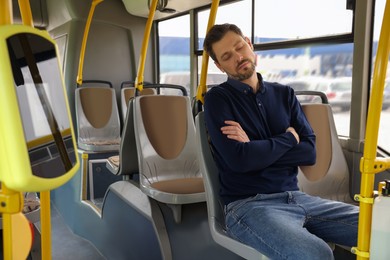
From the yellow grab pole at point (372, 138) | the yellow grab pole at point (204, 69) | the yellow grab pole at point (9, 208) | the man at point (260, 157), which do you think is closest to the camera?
the yellow grab pole at point (9, 208)

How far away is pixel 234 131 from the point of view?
163cm

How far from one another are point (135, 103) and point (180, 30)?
127 inches

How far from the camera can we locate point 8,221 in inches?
29.5

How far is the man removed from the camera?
5.03ft

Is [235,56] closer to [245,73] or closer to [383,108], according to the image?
[245,73]

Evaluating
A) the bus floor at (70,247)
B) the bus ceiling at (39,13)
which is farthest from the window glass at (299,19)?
the bus ceiling at (39,13)

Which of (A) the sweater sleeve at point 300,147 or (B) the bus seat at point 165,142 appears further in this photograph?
(B) the bus seat at point 165,142

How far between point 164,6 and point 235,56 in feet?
10.4

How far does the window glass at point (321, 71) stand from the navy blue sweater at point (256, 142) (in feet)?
4.76

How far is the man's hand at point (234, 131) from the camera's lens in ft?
5.33

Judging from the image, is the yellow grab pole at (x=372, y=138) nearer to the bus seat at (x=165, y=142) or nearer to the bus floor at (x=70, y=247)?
the bus seat at (x=165, y=142)

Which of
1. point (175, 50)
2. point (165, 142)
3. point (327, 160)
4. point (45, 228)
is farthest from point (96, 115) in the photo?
point (45, 228)

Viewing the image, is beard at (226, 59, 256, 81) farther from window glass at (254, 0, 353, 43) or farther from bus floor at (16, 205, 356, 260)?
bus floor at (16, 205, 356, 260)

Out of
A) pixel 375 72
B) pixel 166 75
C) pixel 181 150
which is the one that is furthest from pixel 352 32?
pixel 166 75
